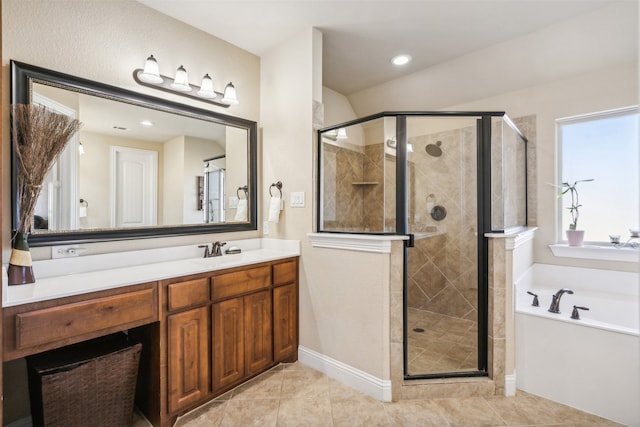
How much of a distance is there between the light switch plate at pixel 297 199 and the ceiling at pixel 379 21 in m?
1.26

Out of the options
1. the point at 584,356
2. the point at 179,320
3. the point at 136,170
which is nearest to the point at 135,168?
the point at 136,170

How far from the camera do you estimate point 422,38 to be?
256 cm

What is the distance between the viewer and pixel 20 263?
4.88ft

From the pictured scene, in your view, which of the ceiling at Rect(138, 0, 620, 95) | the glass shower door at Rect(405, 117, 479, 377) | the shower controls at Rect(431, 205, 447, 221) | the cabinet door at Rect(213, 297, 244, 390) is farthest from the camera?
the shower controls at Rect(431, 205, 447, 221)

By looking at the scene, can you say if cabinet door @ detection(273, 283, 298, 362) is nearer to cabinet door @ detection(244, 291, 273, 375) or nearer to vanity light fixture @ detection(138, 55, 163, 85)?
cabinet door @ detection(244, 291, 273, 375)

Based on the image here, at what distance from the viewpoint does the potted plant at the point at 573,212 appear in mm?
2648

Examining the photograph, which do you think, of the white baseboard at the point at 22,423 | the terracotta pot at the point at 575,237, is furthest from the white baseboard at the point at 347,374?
the terracotta pot at the point at 575,237

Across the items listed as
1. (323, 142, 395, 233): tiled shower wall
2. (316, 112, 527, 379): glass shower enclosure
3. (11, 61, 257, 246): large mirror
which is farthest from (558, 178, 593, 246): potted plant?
(11, 61, 257, 246): large mirror

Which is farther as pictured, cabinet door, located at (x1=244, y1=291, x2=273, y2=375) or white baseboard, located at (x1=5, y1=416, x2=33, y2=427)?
cabinet door, located at (x1=244, y1=291, x2=273, y2=375)

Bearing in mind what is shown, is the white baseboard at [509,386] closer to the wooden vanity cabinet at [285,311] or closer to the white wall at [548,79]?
the white wall at [548,79]

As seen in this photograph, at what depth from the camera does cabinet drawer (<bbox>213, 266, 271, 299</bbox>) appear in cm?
192

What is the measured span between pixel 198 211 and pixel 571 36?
3.16 m

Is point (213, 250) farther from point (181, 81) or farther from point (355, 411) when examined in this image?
point (355, 411)

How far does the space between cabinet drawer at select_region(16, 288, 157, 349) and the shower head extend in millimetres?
2309
